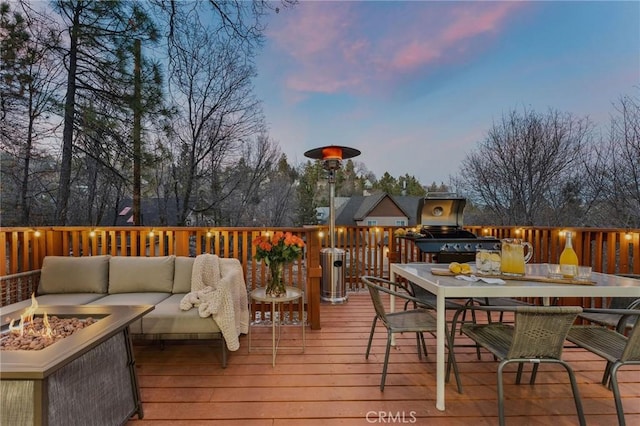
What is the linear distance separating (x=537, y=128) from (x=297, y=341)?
768cm

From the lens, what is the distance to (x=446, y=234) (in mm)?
4004

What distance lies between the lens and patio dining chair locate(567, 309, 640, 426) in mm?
1537

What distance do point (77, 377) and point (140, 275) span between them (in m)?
1.90

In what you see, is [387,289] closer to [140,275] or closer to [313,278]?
[313,278]

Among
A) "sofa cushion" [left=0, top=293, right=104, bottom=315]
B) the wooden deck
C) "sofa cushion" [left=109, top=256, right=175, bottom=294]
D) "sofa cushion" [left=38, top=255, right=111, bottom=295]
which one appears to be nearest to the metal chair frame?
the wooden deck

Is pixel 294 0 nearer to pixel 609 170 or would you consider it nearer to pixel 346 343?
pixel 346 343

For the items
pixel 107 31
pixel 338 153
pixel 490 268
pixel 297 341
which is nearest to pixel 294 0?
pixel 338 153

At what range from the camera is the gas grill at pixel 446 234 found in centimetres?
377

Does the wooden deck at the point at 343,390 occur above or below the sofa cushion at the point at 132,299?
below

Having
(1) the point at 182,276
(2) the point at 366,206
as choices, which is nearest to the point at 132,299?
(1) the point at 182,276

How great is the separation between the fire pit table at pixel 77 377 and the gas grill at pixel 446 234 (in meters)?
3.32

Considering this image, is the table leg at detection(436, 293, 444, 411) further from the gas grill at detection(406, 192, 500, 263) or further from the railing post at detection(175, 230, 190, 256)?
the railing post at detection(175, 230, 190, 256)

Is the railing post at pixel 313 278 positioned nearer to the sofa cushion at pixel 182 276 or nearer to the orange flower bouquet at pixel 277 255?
the orange flower bouquet at pixel 277 255

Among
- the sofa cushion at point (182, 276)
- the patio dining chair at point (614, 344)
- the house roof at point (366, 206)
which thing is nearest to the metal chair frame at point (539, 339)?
the patio dining chair at point (614, 344)
